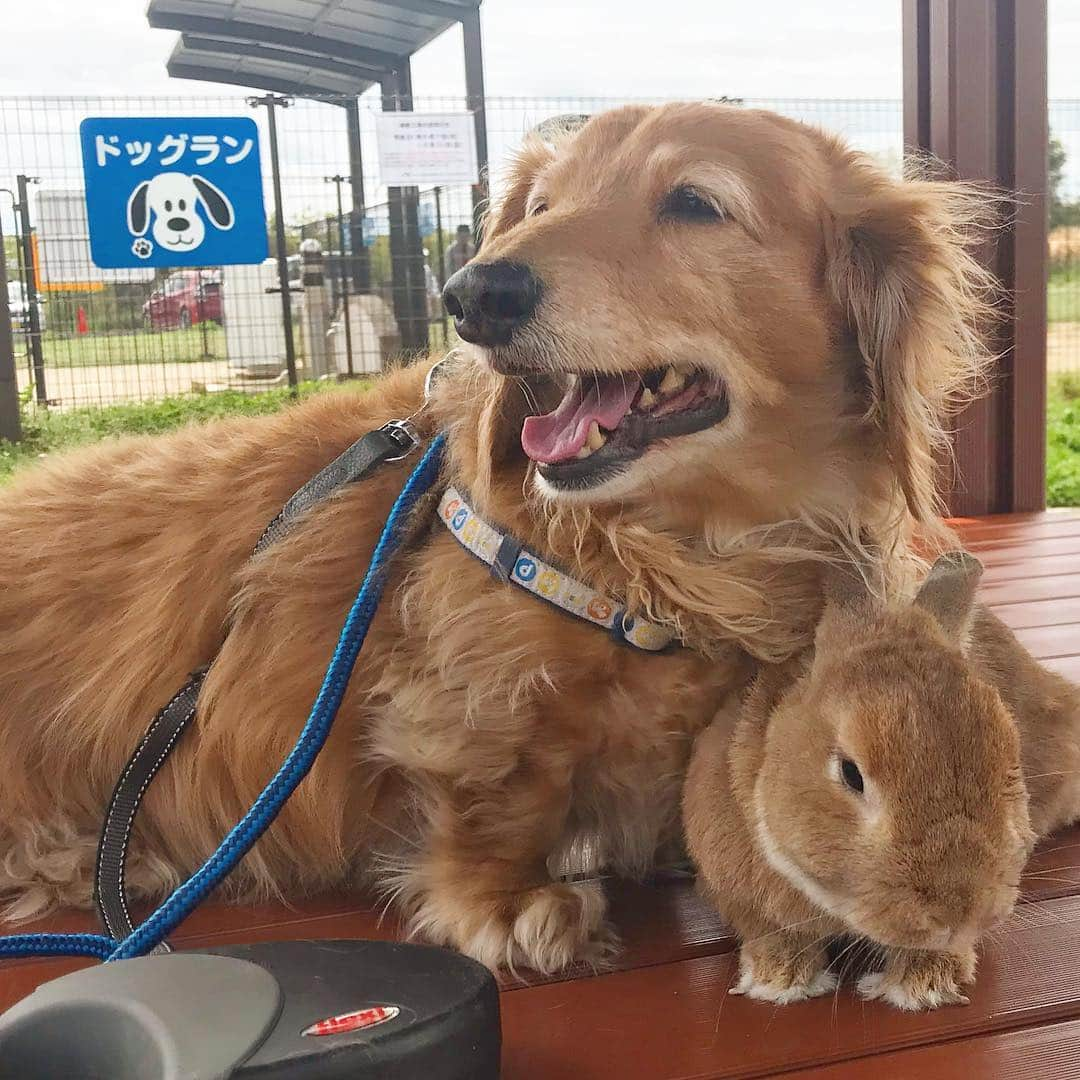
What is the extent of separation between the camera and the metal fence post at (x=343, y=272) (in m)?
3.94

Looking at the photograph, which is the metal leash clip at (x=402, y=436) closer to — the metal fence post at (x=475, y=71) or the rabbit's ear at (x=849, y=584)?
the rabbit's ear at (x=849, y=584)

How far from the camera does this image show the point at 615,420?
4.31ft

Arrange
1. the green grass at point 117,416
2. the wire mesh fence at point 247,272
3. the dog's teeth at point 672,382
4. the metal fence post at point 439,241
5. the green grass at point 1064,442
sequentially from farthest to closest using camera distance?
the green grass at point 1064,442 → the metal fence post at point 439,241 → the wire mesh fence at point 247,272 → the green grass at point 117,416 → the dog's teeth at point 672,382

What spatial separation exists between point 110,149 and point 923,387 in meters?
2.91

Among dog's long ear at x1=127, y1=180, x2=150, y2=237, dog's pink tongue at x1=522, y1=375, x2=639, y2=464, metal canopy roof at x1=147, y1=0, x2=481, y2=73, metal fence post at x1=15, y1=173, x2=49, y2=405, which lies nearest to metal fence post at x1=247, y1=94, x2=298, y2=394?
metal canopy roof at x1=147, y1=0, x2=481, y2=73

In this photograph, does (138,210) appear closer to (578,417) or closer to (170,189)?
(170,189)

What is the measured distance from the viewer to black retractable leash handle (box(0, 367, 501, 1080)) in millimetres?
828

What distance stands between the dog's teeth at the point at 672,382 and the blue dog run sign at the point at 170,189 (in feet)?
8.61

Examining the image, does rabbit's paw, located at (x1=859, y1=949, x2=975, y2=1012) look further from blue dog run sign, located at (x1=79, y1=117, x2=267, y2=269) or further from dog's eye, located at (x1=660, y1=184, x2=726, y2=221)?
blue dog run sign, located at (x1=79, y1=117, x2=267, y2=269)

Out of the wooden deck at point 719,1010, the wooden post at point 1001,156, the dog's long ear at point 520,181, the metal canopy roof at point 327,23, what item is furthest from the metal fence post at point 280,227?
the wooden deck at point 719,1010

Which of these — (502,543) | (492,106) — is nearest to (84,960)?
(502,543)

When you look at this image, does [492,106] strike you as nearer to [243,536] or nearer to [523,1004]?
[243,536]

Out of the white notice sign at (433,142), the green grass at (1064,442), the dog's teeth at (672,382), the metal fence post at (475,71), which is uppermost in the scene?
the metal fence post at (475,71)

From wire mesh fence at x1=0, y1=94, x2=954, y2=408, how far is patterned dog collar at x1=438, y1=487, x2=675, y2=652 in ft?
7.05
